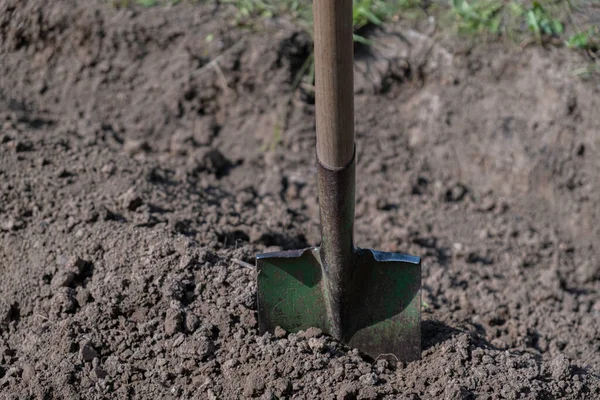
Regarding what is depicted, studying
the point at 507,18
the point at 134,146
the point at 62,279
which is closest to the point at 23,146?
the point at 134,146

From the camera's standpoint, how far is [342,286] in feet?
7.80

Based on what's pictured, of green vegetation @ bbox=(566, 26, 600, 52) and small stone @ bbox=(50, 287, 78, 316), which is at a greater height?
green vegetation @ bbox=(566, 26, 600, 52)

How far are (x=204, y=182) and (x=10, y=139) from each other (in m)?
0.88

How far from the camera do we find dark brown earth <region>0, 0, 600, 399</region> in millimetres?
2275

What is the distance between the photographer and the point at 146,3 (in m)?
3.94

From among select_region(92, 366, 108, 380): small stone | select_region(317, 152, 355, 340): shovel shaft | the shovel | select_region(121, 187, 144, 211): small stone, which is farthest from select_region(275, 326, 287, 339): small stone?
select_region(121, 187, 144, 211): small stone

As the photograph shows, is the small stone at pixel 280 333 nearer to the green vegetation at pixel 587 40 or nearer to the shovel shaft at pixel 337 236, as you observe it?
the shovel shaft at pixel 337 236

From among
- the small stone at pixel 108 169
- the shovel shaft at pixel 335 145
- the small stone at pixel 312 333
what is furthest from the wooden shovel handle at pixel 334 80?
the small stone at pixel 108 169

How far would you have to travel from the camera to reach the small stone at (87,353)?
2.27m

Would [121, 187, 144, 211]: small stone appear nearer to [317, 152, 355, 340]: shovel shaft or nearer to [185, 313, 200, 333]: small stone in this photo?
[185, 313, 200, 333]: small stone

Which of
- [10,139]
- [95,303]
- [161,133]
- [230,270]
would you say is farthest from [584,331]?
[10,139]

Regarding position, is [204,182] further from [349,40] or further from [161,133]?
[349,40]

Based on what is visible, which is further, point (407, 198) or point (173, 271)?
point (407, 198)

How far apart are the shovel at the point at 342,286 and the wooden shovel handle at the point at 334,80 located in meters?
0.01
